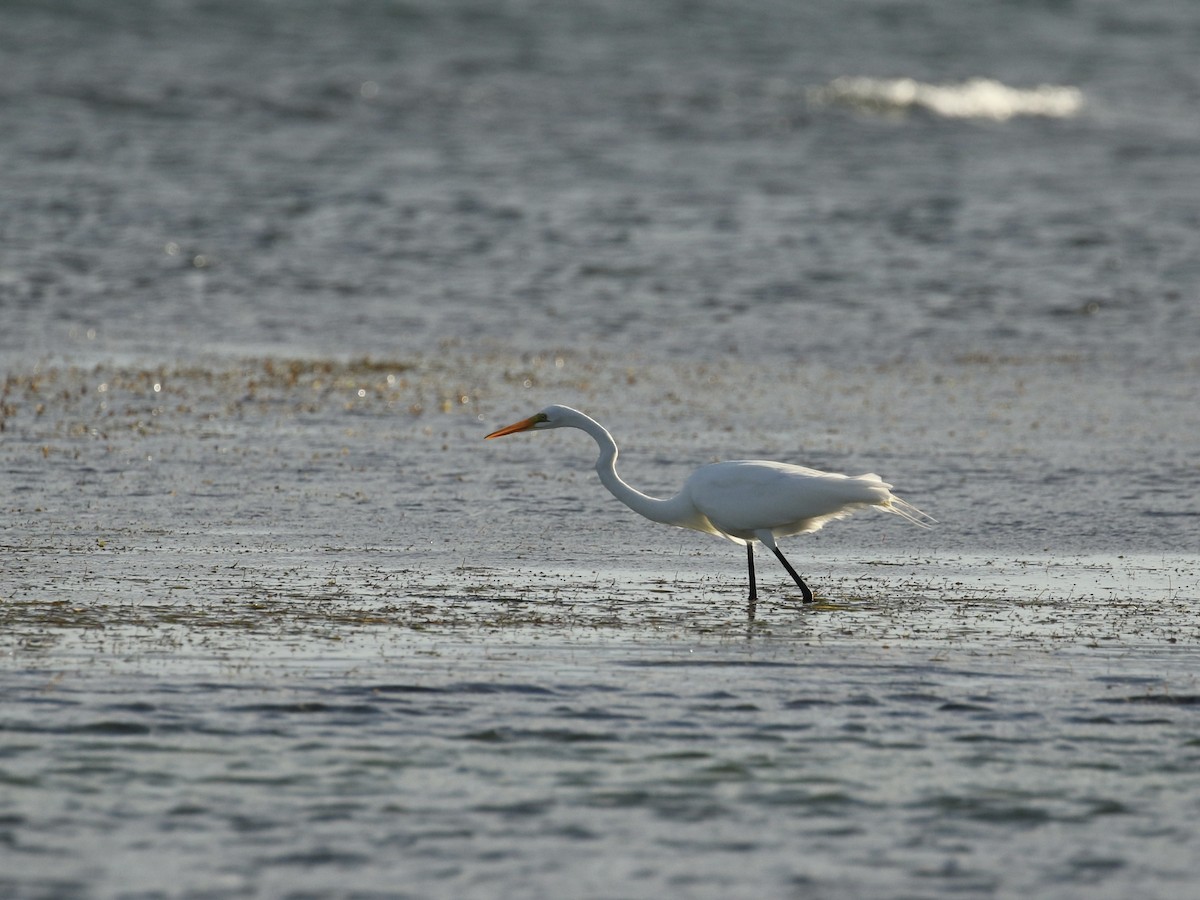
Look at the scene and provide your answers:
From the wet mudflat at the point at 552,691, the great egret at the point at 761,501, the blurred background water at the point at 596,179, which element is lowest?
the wet mudflat at the point at 552,691

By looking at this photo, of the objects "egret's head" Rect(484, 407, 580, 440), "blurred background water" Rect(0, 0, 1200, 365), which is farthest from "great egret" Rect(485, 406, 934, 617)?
"blurred background water" Rect(0, 0, 1200, 365)

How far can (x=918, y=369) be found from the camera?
16.8m

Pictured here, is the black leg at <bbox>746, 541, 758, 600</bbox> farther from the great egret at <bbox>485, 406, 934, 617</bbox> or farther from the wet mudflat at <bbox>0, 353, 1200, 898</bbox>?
the wet mudflat at <bbox>0, 353, 1200, 898</bbox>

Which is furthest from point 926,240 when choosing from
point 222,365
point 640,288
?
point 222,365

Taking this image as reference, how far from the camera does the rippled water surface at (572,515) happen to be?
552cm

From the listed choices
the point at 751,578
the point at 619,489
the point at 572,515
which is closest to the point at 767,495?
the point at 751,578

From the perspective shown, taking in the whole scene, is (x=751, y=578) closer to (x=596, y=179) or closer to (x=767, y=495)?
(x=767, y=495)

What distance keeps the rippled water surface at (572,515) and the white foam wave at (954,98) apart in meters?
4.94

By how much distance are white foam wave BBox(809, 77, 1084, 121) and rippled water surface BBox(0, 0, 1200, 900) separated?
16.2 feet

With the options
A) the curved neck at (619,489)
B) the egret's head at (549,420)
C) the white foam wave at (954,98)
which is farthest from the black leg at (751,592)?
the white foam wave at (954,98)

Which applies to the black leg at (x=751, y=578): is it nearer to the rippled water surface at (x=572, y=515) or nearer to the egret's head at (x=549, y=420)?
the rippled water surface at (x=572, y=515)

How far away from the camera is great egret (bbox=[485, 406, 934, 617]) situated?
8.88 meters

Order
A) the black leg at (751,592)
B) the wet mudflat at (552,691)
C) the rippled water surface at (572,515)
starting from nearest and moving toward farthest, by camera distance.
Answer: the wet mudflat at (552,691) → the rippled water surface at (572,515) → the black leg at (751,592)

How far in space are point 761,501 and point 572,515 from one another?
79.7 inches
